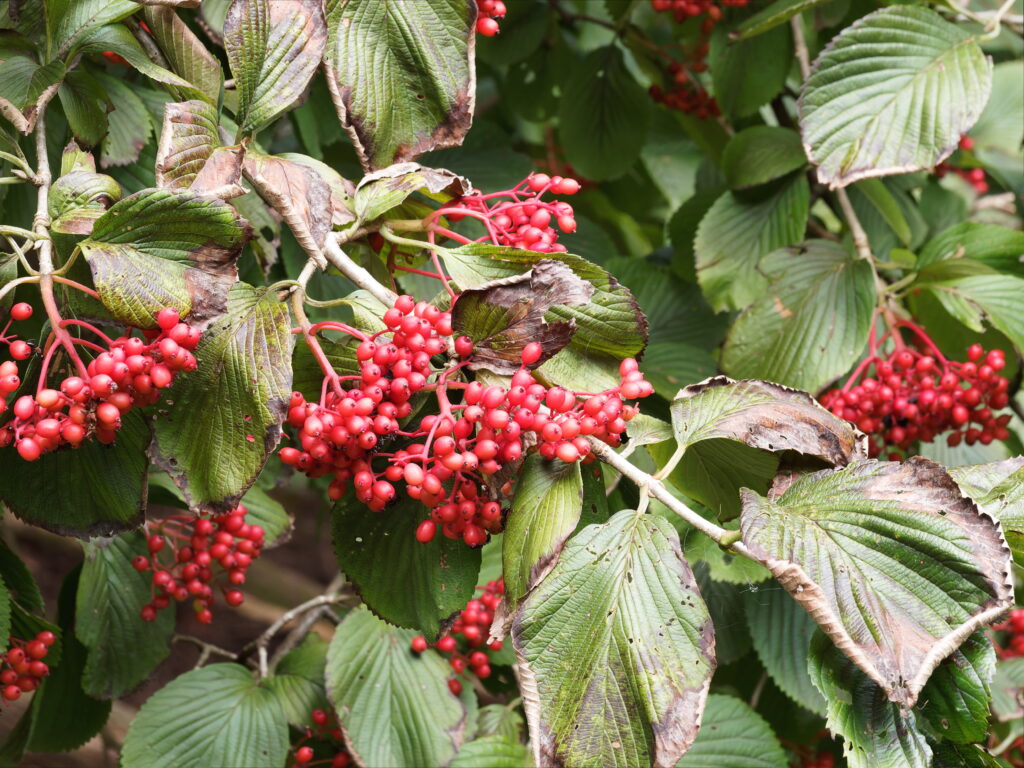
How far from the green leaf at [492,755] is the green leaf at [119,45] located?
1029mm

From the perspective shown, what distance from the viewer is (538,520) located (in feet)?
2.93

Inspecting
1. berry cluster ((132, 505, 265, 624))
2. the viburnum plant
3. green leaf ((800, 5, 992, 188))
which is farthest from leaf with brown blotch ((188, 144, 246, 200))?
green leaf ((800, 5, 992, 188))

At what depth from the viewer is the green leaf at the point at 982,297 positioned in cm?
150

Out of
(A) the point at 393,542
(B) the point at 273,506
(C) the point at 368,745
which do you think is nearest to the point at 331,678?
(C) the point at 368,745

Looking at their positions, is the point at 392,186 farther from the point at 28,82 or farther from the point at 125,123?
the point at 125,123

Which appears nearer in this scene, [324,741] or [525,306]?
[525,306]

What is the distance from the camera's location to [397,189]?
0.98 m

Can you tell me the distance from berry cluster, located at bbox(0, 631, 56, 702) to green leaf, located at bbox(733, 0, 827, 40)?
143 centimetres

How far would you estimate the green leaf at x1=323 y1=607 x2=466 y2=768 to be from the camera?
1474 mm

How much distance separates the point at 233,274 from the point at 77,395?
172 mm

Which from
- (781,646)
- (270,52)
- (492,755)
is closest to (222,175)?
(270,52)

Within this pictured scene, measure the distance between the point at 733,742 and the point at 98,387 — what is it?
3.62ft

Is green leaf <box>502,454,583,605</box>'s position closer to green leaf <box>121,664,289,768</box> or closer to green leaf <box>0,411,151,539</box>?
green leaf <box>0,411,151,539</box>

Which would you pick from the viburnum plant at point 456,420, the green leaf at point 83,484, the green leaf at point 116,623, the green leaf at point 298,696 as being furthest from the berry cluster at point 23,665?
the green leaf at point 298,696
